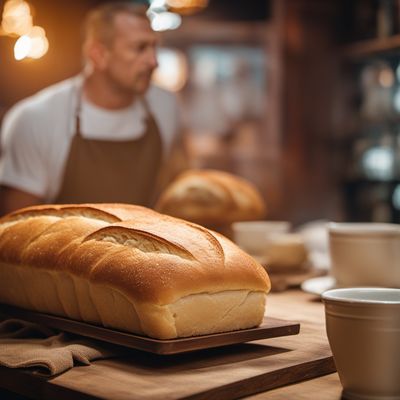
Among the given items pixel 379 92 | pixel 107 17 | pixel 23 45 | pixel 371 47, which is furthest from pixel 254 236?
pixel 371 47

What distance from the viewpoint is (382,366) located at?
108cm

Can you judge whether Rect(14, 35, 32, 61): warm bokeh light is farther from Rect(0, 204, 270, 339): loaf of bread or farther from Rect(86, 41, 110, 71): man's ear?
Rect(0, 204, 270, 339): loaf of bread

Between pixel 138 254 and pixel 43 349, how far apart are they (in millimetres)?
227

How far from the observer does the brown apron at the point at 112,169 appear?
3.60m

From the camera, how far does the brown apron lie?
3600 mm

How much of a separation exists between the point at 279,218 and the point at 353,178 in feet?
2.58

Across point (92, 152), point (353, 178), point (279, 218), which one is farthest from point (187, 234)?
point (353, 178)

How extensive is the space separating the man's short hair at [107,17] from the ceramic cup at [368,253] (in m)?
2.14

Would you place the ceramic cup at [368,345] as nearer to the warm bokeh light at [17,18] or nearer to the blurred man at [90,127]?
the warm bokeh light at [17,18]

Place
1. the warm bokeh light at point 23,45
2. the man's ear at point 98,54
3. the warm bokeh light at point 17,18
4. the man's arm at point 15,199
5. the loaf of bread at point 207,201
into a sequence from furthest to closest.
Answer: the man's ear at point 98,54 → the man's arm at point 15,199 → the warm bokeh light at point 17,18 → the warm bokeh light at point 23,45 → the loaf of bread at point 207,201

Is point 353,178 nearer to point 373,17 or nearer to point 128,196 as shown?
point 373,17

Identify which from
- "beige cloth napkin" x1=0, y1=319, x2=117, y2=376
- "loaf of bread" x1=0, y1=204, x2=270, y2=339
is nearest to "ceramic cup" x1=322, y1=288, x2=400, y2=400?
"loaf of bread" x1=0, y1=204, x2=270, y2=339

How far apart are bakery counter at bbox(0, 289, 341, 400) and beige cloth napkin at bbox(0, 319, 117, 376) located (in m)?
0.02

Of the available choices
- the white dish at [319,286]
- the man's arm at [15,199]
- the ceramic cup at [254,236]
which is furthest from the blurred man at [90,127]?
the white dish at [319,286]
